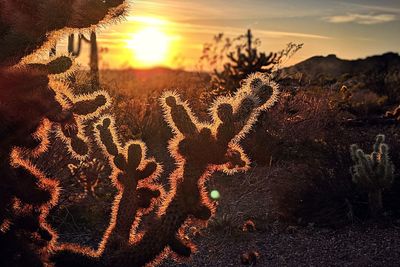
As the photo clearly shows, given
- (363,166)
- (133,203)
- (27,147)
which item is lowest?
(363,166)

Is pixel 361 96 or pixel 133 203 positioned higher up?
pixel 133 203

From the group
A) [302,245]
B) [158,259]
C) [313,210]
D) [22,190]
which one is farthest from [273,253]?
[22,190]

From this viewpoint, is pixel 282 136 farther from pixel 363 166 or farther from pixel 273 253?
pixel 273 253

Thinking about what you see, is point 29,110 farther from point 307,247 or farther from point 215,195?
point 215,195

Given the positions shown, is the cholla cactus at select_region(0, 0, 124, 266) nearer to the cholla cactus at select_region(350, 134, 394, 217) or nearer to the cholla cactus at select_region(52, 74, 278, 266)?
the cholla cactus at select_region(52, 74, 278, 266)

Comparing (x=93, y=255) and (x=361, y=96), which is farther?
(x=361, y=96)

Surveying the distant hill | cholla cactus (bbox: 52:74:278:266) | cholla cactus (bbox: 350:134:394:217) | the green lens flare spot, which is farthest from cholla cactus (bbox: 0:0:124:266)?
the distant hill

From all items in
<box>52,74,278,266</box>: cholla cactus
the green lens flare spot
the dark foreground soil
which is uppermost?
<box>52,74,278,266</box>: cholla cactus
